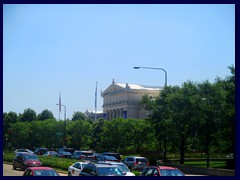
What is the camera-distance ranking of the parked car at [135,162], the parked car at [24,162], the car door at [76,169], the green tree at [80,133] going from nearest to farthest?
the car door at [76,169] → the parked car at [24,162] → the parked car at [135,162] → the green tree at [80,133]

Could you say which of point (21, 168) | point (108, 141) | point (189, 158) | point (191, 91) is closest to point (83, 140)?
point (108, 141)

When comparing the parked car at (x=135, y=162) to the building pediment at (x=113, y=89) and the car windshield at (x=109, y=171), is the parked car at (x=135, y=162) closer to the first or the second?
the car windshield at (x=109, y=171)

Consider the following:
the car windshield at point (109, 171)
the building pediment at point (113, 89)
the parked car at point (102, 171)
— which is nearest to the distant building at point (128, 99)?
the building pediment at point (113, 89)

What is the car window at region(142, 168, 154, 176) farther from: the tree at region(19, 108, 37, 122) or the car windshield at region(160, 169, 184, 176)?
the tree at region(19, 108, 37, 122)

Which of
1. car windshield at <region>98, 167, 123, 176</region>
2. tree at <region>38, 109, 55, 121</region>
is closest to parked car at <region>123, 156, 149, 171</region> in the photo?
car windshield at <region>98, 167, 123, 176</region>

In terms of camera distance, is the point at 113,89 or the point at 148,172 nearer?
the point at 148,172

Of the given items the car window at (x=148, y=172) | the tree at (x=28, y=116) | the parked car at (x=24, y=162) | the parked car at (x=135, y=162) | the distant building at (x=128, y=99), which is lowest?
the parked car at (x=135, y=162)

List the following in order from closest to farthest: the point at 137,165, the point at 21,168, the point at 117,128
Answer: the point at 21,168, the point at 137,165, the point at 117,128

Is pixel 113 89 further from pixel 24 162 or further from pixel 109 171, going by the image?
pixel 109 171

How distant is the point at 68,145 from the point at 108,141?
1556 centimetres

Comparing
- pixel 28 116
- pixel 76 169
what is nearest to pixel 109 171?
pixel 76 169

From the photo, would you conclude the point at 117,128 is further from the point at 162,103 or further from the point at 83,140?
the point at 162,103

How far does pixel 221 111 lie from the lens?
127ft
